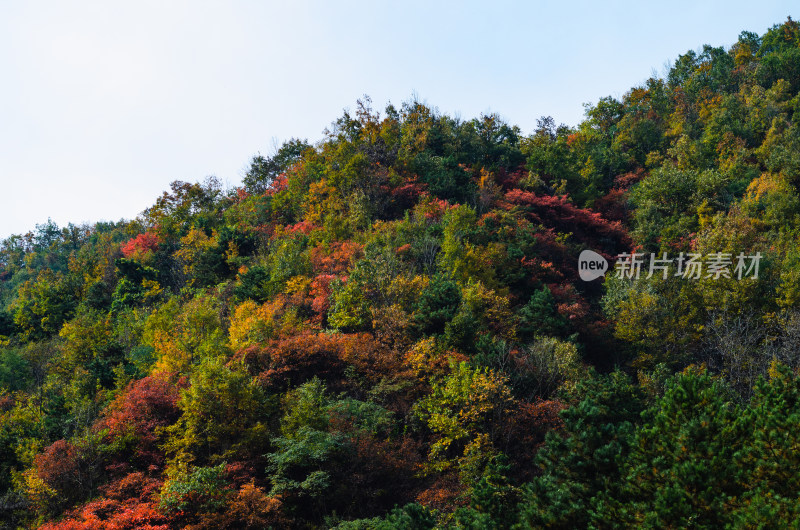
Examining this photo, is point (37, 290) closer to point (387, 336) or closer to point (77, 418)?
point (77, 418)

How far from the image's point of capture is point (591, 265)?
128ft

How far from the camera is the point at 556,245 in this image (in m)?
38.3

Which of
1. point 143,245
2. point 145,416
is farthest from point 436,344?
point 143,245

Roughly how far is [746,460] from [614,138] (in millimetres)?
50229

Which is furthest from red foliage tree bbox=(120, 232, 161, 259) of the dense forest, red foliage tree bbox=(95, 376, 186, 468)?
red foliage tree bbox=(95, 376, 186, 468)

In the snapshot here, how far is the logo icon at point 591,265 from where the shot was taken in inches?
1505

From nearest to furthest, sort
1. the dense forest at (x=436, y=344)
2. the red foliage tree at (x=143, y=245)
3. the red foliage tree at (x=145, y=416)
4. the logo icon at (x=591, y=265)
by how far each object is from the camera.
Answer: the dense forest at (x=436, y=344) < the red foliage tree at (x=145, y=416) < the logo icon at (x=591, y=265) < the red foliage tree at (x=143, y=245)

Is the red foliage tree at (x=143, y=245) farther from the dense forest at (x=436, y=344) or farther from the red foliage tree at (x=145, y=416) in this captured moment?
the red foliage tree at (x=145, y=416)

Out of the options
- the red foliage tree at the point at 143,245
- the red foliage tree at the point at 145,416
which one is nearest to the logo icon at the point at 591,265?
the red foliage tree at the point at 145,416

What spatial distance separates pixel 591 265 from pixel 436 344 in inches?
750

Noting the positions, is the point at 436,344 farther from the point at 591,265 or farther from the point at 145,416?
the point at 591,265

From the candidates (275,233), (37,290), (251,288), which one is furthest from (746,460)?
(37,290)

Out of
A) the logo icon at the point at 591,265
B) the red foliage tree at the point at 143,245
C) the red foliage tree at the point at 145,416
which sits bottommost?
the red foliage tree at the point at 145,416

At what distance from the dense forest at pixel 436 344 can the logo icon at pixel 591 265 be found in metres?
0.89
